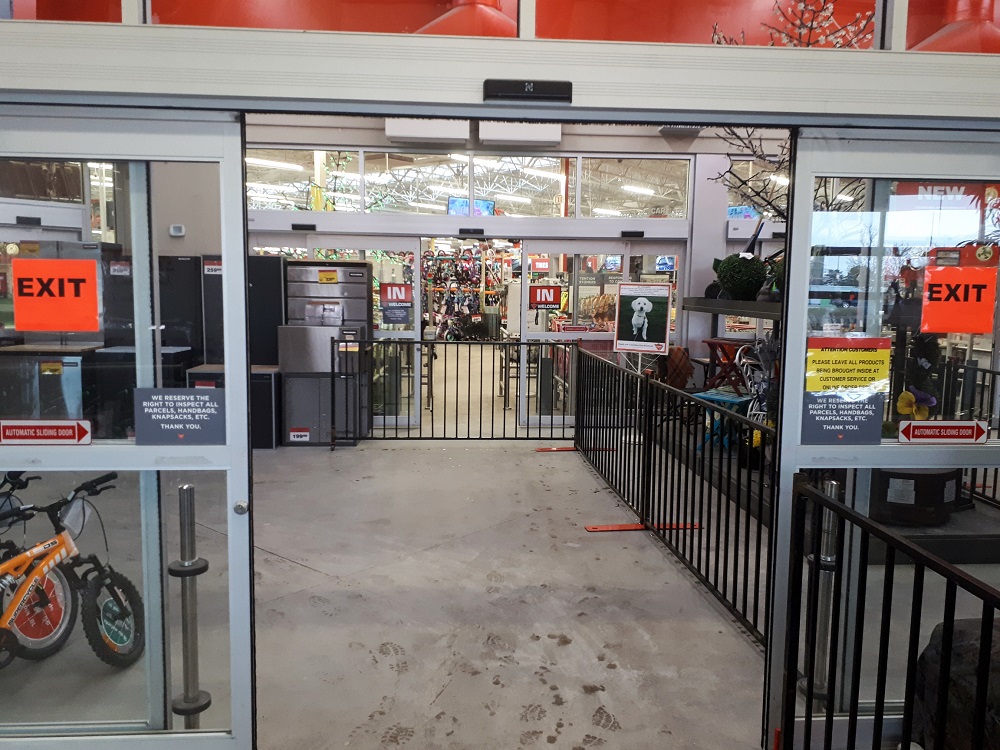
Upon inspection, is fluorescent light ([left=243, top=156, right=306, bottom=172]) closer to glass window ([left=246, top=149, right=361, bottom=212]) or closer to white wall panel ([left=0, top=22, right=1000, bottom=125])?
glass window ([left=246, top=149, right=361, bottom=212])

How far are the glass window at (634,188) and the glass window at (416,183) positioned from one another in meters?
1.40

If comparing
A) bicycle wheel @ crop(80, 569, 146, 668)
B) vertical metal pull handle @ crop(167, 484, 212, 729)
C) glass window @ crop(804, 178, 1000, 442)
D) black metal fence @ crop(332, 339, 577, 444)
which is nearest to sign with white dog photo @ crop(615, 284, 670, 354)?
black metal fence @ crop(332, 339, 577, 444)

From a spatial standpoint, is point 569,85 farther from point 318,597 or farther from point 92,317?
point 318,597

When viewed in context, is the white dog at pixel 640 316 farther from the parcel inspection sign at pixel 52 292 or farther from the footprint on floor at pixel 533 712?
the parcel inspection sign at pixel 52 292

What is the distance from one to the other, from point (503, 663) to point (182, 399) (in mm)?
1930

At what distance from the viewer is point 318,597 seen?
4094mm

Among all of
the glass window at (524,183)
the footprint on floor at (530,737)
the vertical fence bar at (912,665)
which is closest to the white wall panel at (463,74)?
the vertical fence bar at (912,665)

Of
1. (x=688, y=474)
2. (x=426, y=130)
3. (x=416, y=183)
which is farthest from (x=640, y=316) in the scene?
(x=416, y=183)

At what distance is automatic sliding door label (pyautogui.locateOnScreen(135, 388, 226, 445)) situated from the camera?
2.34 m

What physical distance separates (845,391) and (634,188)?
679 centimetres

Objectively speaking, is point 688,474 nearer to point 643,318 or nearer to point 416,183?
point 643,318

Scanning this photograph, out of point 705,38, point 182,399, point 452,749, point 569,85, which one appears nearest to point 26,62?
point 182,399

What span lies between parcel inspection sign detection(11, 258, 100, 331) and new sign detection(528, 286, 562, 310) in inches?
264

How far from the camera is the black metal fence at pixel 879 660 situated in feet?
6.13
